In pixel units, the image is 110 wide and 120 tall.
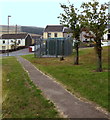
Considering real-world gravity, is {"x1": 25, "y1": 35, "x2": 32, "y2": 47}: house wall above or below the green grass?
above

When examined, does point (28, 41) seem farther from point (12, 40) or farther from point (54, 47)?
point (54, 47)

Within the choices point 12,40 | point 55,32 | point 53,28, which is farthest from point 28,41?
point 55,32

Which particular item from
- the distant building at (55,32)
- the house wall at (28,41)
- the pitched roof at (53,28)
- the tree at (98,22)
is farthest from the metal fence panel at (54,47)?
the house wall at (28,41)

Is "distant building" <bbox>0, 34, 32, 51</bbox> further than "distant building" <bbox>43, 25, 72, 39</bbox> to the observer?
Yes

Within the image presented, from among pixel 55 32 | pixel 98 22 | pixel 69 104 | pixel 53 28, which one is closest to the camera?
pixel 69 104

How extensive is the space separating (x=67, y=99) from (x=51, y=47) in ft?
79.6

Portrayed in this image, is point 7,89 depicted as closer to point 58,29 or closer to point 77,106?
point 77,106

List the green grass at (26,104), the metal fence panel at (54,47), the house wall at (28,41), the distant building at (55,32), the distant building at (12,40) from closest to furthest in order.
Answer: the green grass at (26,104)
the metal fence panel at (54,47)
the distant building at (55,32)
the distant building at (12,40)
the house wall at (28,41)

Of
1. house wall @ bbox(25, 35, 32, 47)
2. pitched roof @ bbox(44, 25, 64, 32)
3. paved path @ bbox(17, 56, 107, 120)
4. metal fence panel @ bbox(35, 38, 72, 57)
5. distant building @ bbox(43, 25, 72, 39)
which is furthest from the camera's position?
house wall @ bbox(25, 35, 32, 47)

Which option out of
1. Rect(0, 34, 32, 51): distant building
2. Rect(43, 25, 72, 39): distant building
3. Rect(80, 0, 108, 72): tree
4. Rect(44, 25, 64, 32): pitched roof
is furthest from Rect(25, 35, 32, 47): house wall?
Rect(80, 0, 108, 72): tree

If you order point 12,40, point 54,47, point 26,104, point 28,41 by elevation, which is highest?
point 12,40

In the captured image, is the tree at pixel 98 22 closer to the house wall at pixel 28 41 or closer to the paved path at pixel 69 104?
the paved path at pixel 69 104

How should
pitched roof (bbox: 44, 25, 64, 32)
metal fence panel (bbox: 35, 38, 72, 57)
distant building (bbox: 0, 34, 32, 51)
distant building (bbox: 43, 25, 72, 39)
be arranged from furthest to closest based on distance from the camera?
distant building (bbox: 0, 34, 32, 51)
pitched roof (bbox: 44, 25, 64, 32)
distant building (bbox: 43, 25, 72, 39)
metal fence panel (bbox: 35, 38, 72, 57)

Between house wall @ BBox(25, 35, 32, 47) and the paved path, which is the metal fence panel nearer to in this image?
the paved path
